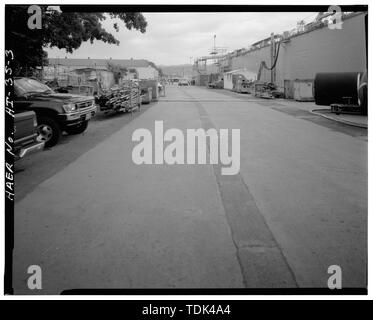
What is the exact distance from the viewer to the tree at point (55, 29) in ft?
10.0

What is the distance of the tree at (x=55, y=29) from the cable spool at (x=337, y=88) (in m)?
10.7

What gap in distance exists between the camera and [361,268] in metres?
3.02

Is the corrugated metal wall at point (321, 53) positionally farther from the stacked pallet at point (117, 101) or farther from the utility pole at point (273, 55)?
the stacked pallet at point (117, 101)

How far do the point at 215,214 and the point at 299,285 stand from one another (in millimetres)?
1658

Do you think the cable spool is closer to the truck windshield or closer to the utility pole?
the truck windshield

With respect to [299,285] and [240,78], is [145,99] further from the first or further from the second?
[240,78]

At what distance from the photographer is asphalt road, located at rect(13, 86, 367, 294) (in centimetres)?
294

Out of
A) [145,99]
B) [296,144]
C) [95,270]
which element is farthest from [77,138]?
[145,99]

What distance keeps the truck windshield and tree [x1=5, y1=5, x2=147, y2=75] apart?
2.52ft

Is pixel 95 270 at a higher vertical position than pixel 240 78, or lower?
lower

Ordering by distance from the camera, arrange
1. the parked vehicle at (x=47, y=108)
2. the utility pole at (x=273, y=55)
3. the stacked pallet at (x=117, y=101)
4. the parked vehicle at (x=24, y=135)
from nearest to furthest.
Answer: the parked vehicle at (x=24, y=135) → the parked vehicle at (x=47, y=108) → the stacked pallet at (x=117, y=101) → the utility pole at (x=273, y=55)
